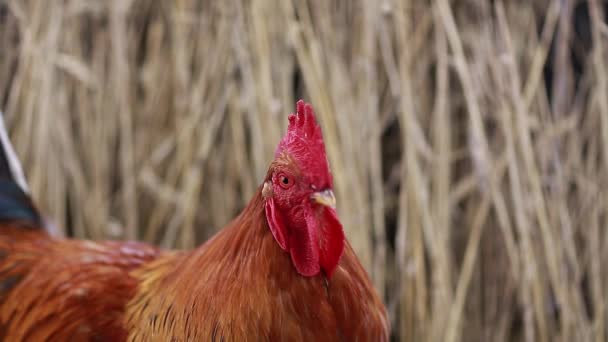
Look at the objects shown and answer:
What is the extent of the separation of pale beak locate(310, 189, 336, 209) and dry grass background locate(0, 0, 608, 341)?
793mm

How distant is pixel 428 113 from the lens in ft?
5.71

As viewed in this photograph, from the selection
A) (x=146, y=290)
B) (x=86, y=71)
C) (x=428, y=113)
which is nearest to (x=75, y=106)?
(x=86, y=71)

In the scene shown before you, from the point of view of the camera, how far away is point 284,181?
91 centimetres

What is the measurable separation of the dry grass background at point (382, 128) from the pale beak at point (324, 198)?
793 mm

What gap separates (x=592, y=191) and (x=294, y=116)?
109cm

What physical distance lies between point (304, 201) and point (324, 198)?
46mm

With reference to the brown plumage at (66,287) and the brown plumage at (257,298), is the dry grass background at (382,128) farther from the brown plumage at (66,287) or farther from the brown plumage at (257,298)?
the brown plumage at (257,298)

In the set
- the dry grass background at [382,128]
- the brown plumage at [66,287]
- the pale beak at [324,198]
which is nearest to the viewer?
the pale beak at [324,198]

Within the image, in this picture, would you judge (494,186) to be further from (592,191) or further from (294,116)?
(294,116)

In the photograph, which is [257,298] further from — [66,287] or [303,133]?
[66,287]

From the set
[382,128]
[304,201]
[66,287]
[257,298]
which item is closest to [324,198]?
[304,201]

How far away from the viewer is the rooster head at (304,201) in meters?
0.88

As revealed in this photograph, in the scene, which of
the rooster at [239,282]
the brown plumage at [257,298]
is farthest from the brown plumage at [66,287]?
the brown plumage at [257,298]

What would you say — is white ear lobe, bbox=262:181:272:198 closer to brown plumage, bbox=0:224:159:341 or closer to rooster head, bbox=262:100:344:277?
rooster head, bbox=262:100:344:277
